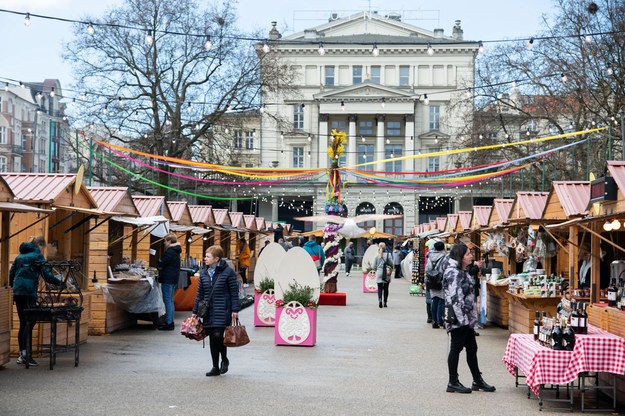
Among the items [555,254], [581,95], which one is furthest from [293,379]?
[581,95]

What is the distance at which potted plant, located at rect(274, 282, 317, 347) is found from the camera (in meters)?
17.3

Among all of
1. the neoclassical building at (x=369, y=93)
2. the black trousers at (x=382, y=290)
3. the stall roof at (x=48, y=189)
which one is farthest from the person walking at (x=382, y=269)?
the neoclassical building at (x=369, y=93)

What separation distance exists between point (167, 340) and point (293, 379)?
550 cm

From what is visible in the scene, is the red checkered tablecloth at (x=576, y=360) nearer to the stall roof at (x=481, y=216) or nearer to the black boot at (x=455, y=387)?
the black boot at (x=455, y=387)

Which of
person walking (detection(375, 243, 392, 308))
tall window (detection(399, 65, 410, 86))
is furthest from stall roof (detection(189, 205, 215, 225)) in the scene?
tall window (detection(399, 65, 410, 86))

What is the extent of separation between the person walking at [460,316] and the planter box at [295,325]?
5.25 m

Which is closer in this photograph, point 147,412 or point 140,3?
point 147,412

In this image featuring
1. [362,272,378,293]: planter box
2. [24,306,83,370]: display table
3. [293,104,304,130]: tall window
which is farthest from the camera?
[293,104,304,130]: tall window

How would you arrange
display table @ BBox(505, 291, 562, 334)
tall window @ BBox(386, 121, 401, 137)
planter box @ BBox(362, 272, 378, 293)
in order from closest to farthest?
1. display table @ BBox(505, 291, 562, 334)
2. planter box @ BBox(362, 272, 378, 293)
3. tall window @ BBox(386, 121, 401, 137)

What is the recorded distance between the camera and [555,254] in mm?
19641

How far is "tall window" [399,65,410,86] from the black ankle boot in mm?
77803

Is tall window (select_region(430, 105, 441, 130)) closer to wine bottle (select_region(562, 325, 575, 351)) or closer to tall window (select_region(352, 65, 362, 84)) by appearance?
tall window (select_region(352, 65, 362, 84))

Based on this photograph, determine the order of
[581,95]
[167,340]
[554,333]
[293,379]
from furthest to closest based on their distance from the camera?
[581,95] < [167,340] < [293,379] < [554,333]

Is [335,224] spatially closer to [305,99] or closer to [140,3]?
[140,3]
